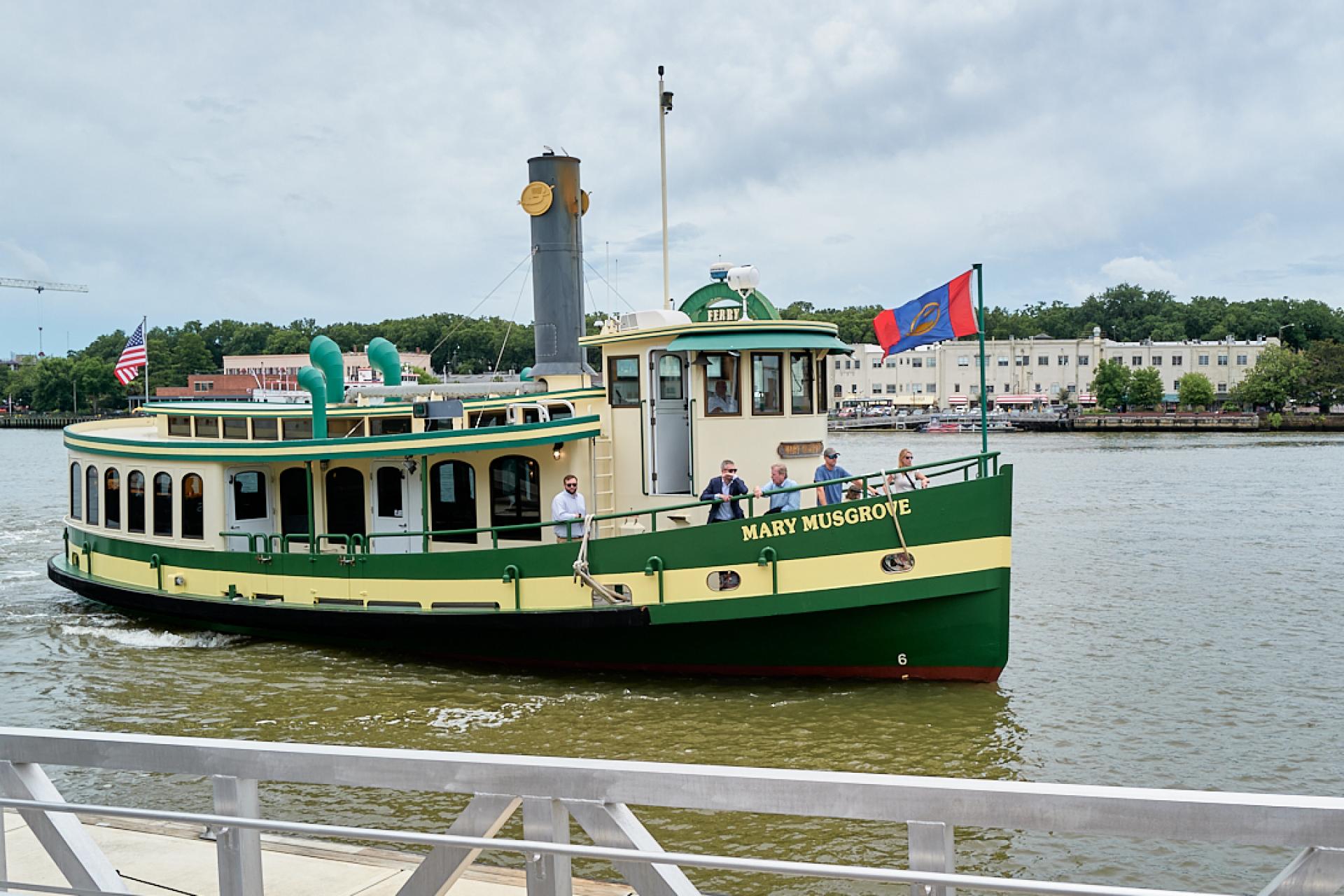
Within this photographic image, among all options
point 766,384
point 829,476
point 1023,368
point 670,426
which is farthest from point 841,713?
point 1023,368

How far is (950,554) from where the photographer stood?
1204 centimetres

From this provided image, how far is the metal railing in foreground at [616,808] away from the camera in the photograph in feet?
8.55

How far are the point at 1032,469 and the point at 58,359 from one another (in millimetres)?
143687

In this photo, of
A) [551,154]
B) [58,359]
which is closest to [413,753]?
[551,154]

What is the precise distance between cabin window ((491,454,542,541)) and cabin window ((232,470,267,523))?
3272 millimetres

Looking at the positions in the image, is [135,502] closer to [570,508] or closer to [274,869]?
[570,508]

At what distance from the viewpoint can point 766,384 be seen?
1420 cm

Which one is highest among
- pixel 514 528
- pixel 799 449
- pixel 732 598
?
pixel 799 449

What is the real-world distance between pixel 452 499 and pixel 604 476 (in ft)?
7.23

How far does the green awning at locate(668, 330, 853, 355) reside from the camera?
45.2 ft

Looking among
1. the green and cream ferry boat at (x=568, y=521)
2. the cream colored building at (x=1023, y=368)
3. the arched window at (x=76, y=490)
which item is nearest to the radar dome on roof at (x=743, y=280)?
the green and cream ferry boat at (x=568, y=521)

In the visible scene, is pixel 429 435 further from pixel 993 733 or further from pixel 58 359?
pixel 58 359

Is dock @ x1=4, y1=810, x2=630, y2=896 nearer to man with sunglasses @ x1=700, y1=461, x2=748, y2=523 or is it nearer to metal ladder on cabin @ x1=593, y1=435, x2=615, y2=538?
man with sunglasses @ x1=700, y1=461, x2=748, y2=523

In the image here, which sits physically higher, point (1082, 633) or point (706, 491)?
point (706, 491)
